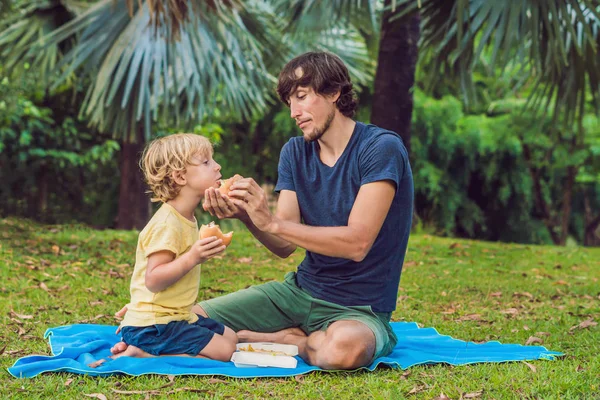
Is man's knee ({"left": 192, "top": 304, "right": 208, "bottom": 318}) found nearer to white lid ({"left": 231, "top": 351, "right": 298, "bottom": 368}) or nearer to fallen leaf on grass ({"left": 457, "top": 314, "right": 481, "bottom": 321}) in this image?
white lid ({"left": 231, "top": 351, "right": 298, "bottom": 368})

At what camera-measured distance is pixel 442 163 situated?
46.9 feet

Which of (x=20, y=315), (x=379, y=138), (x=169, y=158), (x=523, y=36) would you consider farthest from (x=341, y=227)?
(x=523, y=36)

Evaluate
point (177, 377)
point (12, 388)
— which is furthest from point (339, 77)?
point (12, 388)

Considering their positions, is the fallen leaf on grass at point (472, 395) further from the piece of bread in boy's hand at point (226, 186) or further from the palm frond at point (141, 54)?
the palm frond at point (141, 54)

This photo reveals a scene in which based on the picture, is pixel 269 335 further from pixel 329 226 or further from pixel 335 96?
pixel 335 96

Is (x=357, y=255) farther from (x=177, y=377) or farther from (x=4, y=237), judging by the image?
(x=4, y=237)

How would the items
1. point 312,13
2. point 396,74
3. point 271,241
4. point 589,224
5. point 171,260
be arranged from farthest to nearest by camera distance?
point 589,224 < point 312,13 < point 396,74 < point 271,241 < point 171,260

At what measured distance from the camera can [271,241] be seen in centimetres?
384

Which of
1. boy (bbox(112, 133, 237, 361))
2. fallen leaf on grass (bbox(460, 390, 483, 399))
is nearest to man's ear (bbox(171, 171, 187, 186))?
boy (bbox(112, 133, 237, 361))

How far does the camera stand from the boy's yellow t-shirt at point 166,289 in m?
3.51

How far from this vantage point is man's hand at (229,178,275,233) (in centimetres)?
333

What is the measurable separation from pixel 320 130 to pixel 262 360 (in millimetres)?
1105

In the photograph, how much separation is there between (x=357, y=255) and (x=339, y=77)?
0.87 metres

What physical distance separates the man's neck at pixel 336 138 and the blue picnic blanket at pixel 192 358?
99 centimetres
